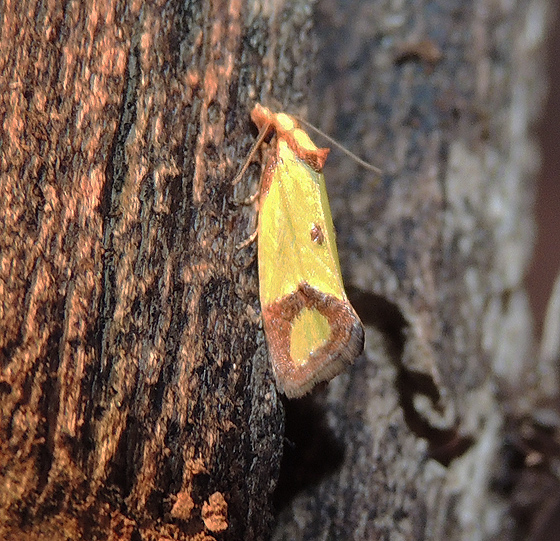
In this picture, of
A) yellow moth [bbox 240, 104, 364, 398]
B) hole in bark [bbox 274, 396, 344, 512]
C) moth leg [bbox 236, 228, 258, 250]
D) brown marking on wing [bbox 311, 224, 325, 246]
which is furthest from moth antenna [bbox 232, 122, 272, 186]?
hole in bark [bbox 274, 396, 344, 512]

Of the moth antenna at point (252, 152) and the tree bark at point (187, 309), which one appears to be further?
the moth antenna at point (252, 152)

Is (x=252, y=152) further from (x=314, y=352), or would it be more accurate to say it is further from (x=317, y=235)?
(x=314, y=352)

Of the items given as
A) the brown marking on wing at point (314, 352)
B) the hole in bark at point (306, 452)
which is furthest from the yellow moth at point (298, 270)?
the hole in bark at point (306, 452)

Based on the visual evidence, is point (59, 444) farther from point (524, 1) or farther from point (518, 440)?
point (524, 1)

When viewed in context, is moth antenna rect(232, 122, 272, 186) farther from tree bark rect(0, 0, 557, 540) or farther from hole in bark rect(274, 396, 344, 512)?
hole in bark rect(274, 396, 344, 512)

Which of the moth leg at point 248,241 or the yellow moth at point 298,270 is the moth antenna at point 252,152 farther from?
the moth leg at point 248,241

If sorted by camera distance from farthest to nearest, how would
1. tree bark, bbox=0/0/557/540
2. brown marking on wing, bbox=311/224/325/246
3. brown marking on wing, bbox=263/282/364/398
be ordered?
1. brown marking on wing, bbox=311/224/325/246
2. brown marking on wing, bbox=263/282/364/398
3. tree bark, bbox=0/0/557/540
